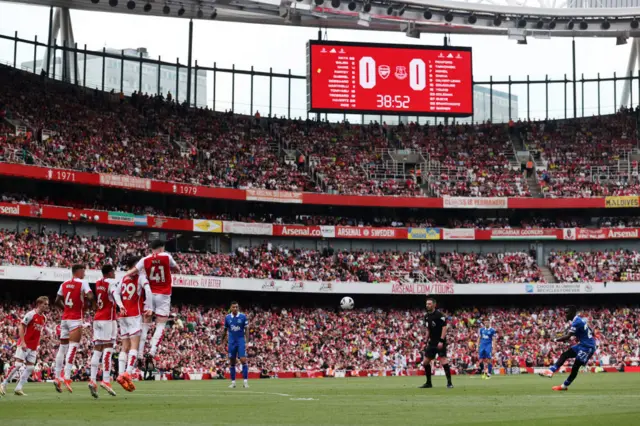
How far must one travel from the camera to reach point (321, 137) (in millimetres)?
75562

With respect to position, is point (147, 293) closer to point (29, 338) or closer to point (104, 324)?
point (104, 324)

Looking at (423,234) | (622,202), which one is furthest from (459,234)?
(622,202)

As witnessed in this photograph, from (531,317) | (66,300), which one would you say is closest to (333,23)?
(531,317)

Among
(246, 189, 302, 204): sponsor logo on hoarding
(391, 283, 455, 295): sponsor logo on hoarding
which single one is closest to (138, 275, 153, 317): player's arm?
(391, 283, 455, 295): sponsor logo on hoarding

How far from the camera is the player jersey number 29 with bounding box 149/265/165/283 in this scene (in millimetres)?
18625

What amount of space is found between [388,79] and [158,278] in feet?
167

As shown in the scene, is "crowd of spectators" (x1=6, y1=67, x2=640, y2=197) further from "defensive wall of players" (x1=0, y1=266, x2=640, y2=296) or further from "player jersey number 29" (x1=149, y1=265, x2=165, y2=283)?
"player jersey number 29" (x1=149, y1=265, x2=165, y2=283)

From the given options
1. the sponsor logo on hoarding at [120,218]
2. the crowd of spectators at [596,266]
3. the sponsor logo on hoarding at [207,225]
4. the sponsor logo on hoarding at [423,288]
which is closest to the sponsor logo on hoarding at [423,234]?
the sponsor logo on hoarding at [423,288]

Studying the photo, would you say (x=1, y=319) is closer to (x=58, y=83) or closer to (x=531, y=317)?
(x=58, y=83)

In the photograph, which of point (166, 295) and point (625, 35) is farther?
point (625, 35)

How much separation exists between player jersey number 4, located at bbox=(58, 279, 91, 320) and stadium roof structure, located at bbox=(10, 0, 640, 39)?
40.0m

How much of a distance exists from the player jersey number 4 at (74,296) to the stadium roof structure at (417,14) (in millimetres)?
40038

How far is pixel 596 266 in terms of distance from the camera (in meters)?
68.1

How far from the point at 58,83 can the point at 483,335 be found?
41449 mm
